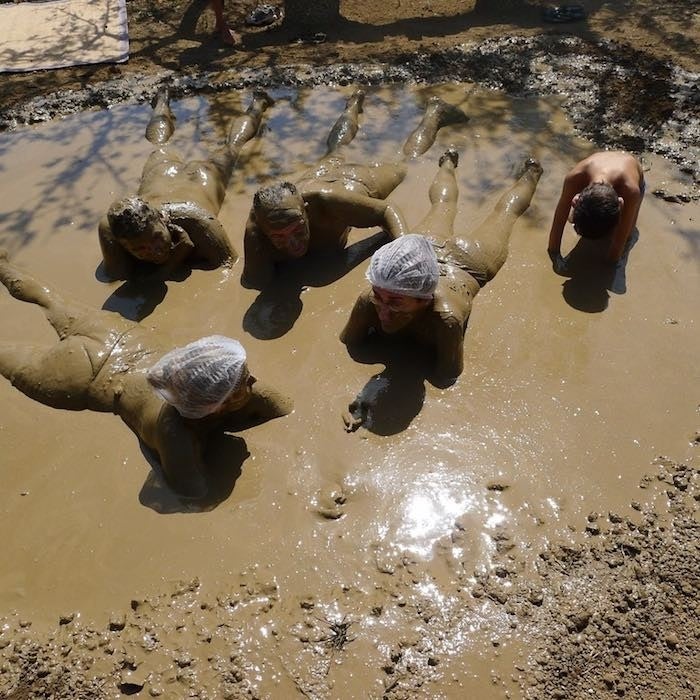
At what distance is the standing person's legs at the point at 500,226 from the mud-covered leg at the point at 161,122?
3864 mm

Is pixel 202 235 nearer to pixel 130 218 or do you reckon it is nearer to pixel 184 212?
pixel 184 212

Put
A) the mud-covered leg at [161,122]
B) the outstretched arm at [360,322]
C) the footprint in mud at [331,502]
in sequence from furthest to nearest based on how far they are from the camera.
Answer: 1. the mud-covered leg at [161,122]
2. the outstretched arm at [360,322]
3. the footprint in mud at [331,502]

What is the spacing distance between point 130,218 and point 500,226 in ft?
9.74

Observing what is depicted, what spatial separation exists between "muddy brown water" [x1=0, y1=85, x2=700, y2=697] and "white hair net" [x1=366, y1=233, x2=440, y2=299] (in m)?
0.70

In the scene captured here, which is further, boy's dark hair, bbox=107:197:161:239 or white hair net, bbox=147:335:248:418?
boy's dark hair, bbox=107:197:161:239

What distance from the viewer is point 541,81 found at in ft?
24.6

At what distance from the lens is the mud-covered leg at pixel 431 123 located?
6.30 meters

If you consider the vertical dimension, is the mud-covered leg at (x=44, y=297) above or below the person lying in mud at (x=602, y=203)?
below

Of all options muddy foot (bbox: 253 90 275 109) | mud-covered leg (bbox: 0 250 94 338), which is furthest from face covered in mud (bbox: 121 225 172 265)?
muddy foot (bbox: 253 90 275 109)

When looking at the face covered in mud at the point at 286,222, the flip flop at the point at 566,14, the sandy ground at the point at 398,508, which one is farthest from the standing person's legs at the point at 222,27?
the face covered in mud at the point at 286,222

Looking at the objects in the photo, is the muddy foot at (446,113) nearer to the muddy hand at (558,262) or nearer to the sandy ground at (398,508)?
the sandy ground at (398,508)

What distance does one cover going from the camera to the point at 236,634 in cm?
295

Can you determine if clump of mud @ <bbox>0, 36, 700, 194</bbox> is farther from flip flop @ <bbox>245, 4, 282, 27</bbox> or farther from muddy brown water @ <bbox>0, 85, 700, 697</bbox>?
flip flop @ <bbox>245, 4, 282, 27</bbox>

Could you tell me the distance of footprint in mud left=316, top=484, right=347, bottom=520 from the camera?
3.38 metres
